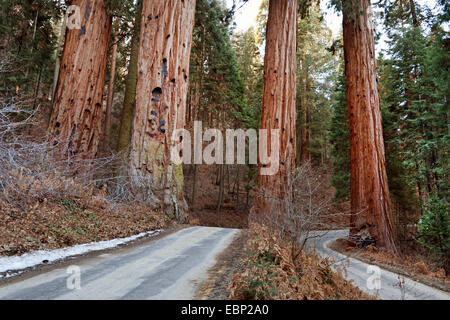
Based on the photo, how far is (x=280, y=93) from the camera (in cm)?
760

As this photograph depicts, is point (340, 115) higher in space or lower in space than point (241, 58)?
lower

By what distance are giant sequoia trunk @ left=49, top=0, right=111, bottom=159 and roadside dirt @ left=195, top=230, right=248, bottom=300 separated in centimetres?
605

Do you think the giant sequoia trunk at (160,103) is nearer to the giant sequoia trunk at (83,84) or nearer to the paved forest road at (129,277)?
the giant sequoia trunk at (83,84)

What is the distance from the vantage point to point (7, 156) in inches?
171

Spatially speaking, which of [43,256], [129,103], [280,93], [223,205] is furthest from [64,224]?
[223,205]

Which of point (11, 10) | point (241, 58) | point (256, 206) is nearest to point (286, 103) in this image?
point (256, 206)

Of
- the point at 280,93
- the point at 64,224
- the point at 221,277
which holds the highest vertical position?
the point at 280,93

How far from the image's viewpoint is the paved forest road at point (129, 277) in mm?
2260

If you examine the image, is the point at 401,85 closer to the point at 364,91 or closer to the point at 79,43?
the point at 364,91

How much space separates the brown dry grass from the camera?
7.39 feet

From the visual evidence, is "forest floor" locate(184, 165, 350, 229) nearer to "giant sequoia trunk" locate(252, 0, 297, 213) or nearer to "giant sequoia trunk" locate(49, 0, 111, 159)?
"giant sequoia trunk" locate(49, 0, 111, 159)

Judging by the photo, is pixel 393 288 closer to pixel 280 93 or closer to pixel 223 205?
pixel 280 93

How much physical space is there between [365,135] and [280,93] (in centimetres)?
335
